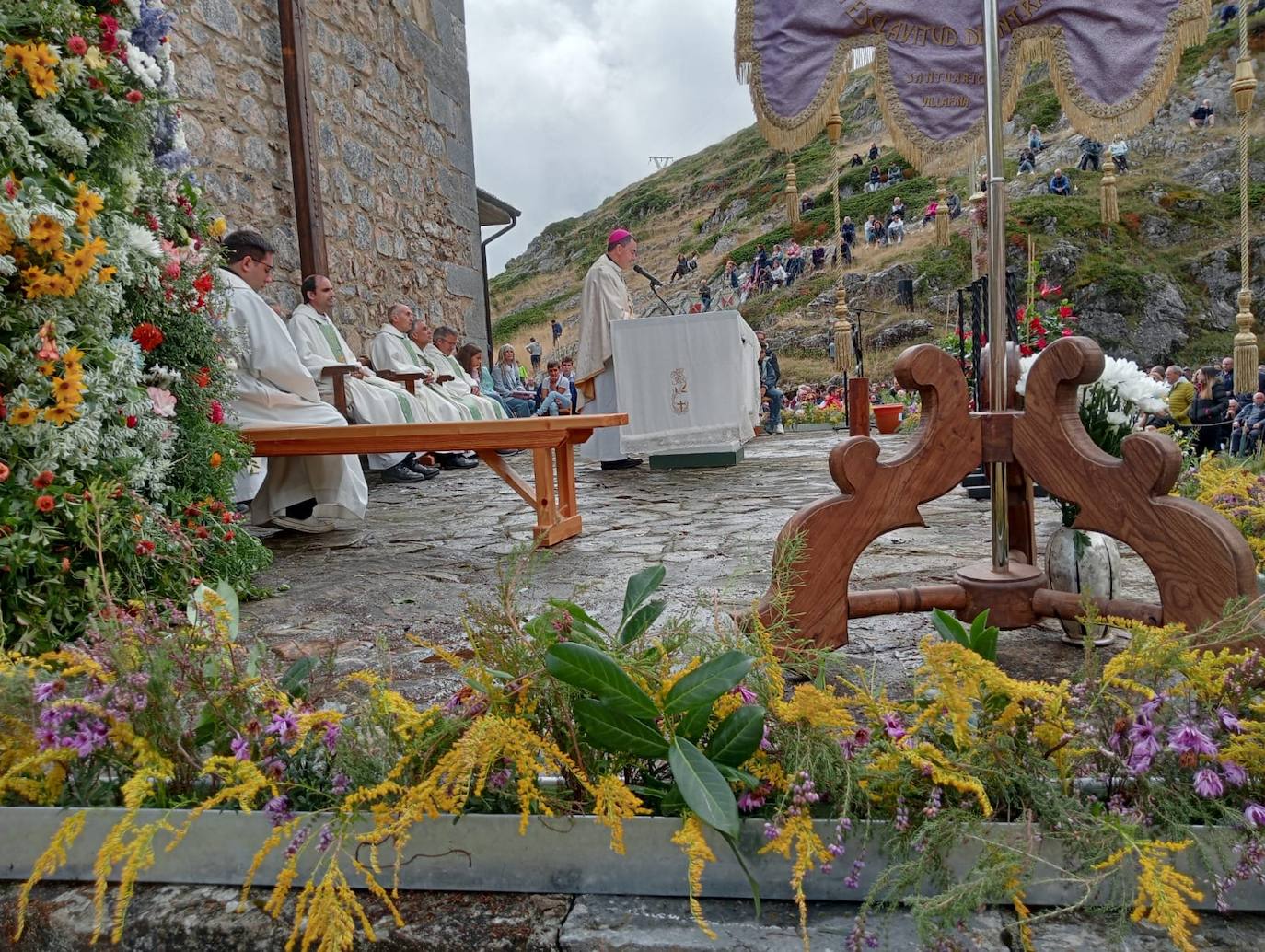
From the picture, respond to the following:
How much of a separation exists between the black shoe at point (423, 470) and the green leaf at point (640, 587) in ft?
21.6

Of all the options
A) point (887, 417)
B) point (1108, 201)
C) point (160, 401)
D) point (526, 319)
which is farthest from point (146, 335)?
point (526, 319)

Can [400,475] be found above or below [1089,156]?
below

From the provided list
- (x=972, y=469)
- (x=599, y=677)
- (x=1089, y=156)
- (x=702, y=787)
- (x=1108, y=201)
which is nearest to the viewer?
(x=702, y=787)

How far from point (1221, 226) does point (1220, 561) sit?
41.8 metres

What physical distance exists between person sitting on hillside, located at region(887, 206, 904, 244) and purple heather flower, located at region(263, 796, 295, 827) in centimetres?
4522

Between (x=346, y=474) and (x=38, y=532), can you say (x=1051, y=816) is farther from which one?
(x=346, y=474)

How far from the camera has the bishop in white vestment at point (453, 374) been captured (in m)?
8.72

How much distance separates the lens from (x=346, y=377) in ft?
22.3

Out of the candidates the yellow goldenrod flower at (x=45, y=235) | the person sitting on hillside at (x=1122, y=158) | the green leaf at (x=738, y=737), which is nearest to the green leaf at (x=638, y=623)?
the green leaf at (x=738, y=737)

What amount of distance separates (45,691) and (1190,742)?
162cm

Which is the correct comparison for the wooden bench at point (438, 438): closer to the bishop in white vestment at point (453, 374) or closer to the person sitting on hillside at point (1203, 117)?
the bishop in white vestment at point (453, 374)

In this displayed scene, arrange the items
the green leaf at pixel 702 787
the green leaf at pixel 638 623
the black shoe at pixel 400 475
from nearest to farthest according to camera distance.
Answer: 1. the green leaf at pixel 702 787
2. the green leaf at pixel 638 623
3. the black shoe at pixel 400 475

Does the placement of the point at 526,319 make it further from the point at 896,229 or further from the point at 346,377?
the point at 346,377

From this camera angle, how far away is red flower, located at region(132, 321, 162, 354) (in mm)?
2914
